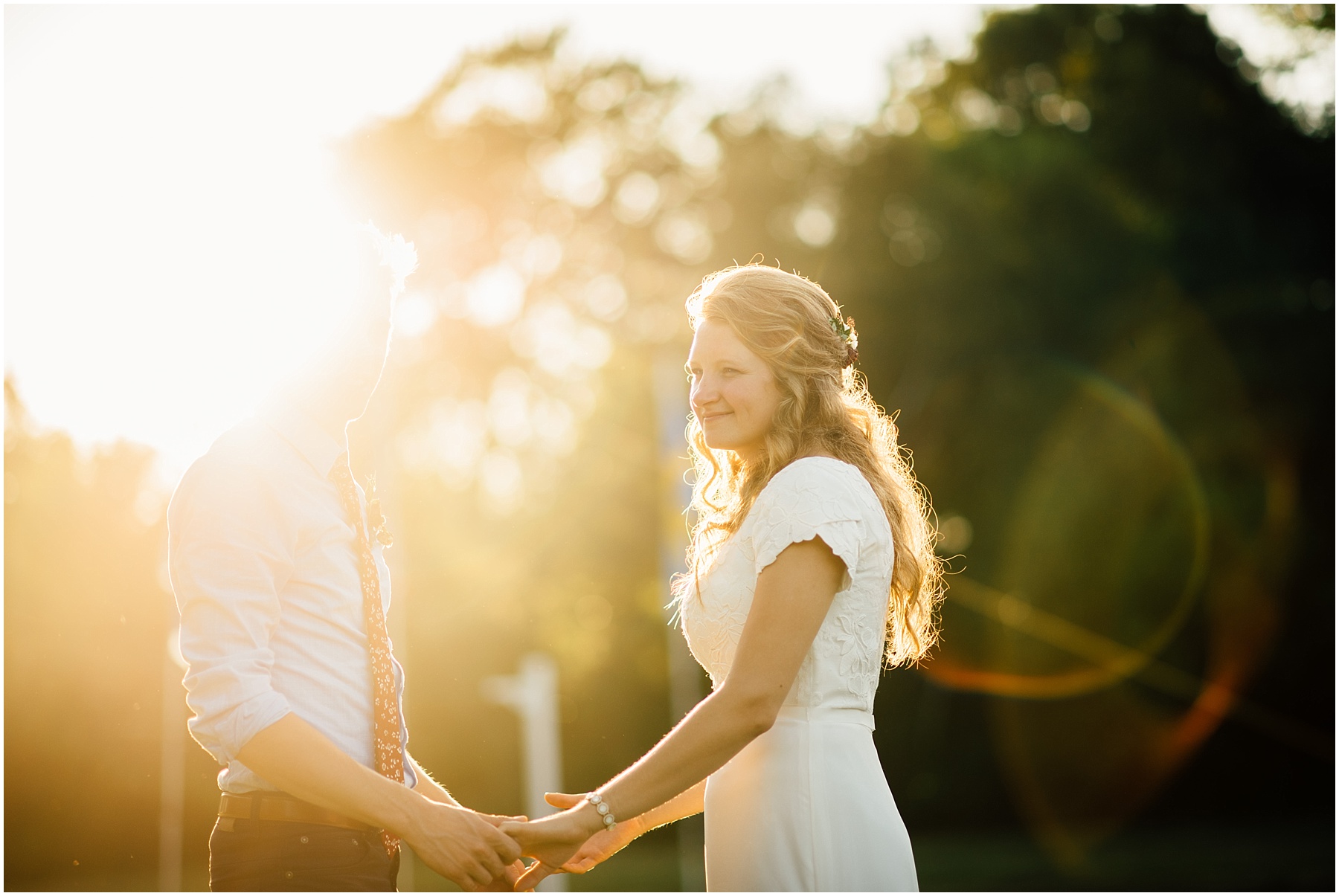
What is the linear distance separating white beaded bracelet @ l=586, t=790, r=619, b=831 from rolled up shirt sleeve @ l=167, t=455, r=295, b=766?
71 centimetres

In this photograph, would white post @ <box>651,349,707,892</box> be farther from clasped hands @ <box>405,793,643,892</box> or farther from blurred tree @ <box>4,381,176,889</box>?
clasped hands @ <box>405,793,643,892</box>

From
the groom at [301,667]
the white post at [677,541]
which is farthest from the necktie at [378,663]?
the white post at [677,541]

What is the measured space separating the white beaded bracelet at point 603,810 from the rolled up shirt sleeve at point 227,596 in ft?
2.33

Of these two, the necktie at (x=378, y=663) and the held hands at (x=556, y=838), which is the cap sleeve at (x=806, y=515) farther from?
the necktie at (x=378, y=663)

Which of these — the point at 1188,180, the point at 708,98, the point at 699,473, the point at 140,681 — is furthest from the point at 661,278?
the point at 699,473

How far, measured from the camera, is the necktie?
280 centimetres

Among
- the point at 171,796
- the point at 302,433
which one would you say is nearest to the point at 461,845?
the point at 302,433

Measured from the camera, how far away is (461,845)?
279cm

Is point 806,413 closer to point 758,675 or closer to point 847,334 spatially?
point 847,334

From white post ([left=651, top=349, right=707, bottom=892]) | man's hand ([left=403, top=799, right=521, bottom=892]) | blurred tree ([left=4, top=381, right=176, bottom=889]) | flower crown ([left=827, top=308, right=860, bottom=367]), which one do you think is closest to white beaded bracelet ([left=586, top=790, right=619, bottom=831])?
man's hand ([left=403, top=799, right=521, bottom=892])

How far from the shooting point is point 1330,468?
1914 centimetres

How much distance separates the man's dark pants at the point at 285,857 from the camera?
8.56ft

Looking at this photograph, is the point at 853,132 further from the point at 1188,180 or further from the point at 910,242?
the point at 1188,180

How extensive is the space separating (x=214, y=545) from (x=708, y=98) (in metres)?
18.7
